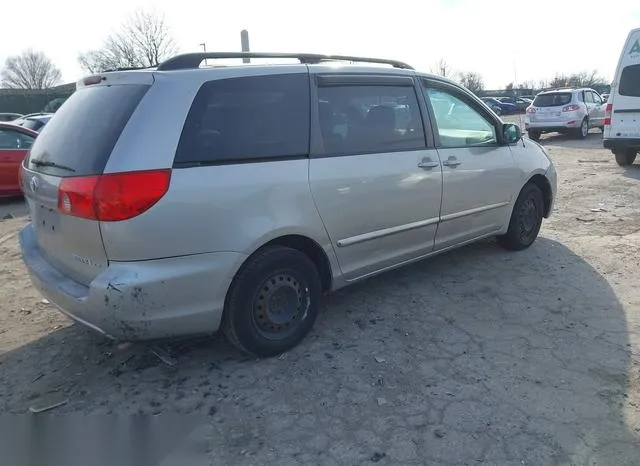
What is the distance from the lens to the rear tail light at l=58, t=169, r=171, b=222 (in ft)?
8.67

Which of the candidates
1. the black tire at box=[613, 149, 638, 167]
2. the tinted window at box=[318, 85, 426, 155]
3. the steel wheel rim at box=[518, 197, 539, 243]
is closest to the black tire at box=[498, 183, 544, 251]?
the steel wheel rim at box=[518, 197, 539, 243]

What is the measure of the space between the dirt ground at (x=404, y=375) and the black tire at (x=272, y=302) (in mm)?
142

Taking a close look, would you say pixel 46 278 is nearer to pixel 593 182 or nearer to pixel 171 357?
pixel 171 357

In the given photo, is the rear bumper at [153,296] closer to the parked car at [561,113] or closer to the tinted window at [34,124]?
the tinted window at [34,124]

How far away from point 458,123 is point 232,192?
2.42 m

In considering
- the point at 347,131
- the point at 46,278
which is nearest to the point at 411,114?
the point at 347,131

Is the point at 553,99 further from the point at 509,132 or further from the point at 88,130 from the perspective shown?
the point at 88,130

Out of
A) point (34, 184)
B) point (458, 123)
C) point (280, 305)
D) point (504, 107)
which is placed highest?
point (458, 123)

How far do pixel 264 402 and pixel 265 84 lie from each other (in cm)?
188

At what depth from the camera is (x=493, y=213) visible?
481 centimetres

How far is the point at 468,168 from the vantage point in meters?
4.41

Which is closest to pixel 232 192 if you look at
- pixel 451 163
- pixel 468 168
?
pixel 451 163

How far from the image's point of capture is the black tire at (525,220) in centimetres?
511

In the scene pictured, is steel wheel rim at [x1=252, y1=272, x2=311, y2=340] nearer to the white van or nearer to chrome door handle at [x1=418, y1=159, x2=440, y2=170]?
chrome door handle at [x1=418, y1=159, x2=440, y2=170]
